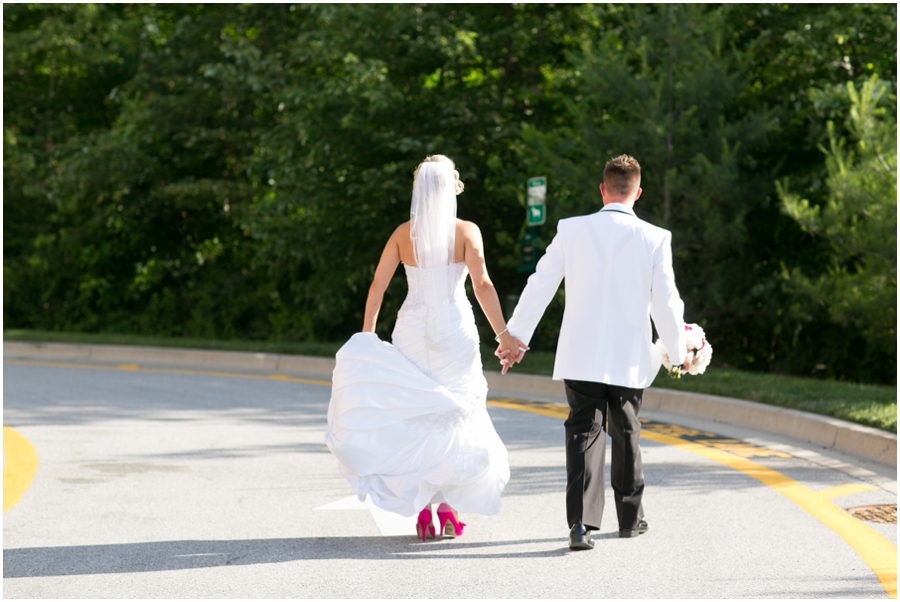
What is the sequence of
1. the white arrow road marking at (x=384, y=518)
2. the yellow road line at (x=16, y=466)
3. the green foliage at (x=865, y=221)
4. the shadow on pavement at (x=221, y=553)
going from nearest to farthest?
the shadow on pavement at (x=221, y=553) < the white arrow road marking at (x=384, y=518) < the yellow road line at (x=16, y=466) < the green foliage at (x=865, y=221)

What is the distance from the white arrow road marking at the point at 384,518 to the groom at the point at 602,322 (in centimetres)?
92

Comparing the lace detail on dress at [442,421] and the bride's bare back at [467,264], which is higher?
the bride's bare back at [467,264]

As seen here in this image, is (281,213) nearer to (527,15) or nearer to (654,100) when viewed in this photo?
(527,15)

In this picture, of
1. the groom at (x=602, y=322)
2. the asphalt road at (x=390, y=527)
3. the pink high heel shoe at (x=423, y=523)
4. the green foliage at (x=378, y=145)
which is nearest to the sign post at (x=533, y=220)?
the green foliage at (x=378, y=145)

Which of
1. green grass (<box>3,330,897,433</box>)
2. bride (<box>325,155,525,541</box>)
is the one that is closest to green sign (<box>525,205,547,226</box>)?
green grass (<box>3,330,897,433</box>)

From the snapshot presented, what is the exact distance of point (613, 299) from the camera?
5.23 meters

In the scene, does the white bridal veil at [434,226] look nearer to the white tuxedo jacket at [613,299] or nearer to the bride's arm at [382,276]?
the bride's arm at [382,276]

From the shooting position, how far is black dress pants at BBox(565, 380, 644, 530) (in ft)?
17.1

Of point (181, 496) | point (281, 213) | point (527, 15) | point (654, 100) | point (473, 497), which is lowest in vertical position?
point (181, 496)

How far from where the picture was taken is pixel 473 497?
5.29 m

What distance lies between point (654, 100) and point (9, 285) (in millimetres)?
15341

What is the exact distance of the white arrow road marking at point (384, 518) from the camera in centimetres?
560

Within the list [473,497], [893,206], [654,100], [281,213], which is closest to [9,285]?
[281,213]

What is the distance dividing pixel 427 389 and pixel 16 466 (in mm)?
3547
